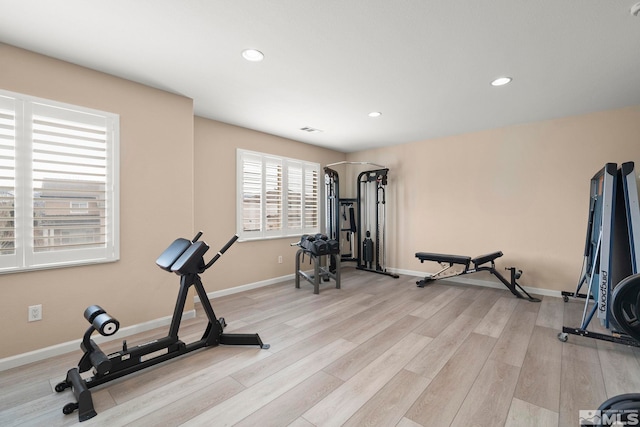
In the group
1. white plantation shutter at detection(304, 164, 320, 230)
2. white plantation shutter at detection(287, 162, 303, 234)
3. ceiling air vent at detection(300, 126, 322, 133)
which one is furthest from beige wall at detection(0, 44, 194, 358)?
white plantation shutter at detection(304, 164, 320, 230)

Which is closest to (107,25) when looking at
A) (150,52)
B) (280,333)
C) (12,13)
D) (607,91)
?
(150,52)

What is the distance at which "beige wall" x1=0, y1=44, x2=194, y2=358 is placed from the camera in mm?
2145

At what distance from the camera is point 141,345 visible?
206cm

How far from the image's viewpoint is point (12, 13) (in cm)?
175

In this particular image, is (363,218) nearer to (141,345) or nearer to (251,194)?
(251,194)

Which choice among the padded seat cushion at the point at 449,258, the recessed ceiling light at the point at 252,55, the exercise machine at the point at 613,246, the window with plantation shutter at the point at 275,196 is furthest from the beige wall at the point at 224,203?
the exercise machine at the point at 613,246

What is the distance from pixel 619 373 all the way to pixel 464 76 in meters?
2.63

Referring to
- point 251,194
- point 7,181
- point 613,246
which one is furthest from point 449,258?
point 7,181

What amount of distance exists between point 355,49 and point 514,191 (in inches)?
131

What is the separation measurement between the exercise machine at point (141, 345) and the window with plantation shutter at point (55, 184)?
0.76 meters

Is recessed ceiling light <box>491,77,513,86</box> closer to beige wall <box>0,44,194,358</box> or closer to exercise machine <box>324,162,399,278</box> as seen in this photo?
exercise machine <box>324,162,399,278</box>

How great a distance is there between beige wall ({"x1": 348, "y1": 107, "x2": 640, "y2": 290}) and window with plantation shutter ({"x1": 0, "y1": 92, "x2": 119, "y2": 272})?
4385 millimetres

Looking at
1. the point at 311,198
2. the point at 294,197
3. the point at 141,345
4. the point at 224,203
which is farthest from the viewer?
the point at 311,198

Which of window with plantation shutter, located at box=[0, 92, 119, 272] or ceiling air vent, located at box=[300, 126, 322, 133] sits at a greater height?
ceiling air vent, located at box=[300, 126, 322, 133]
